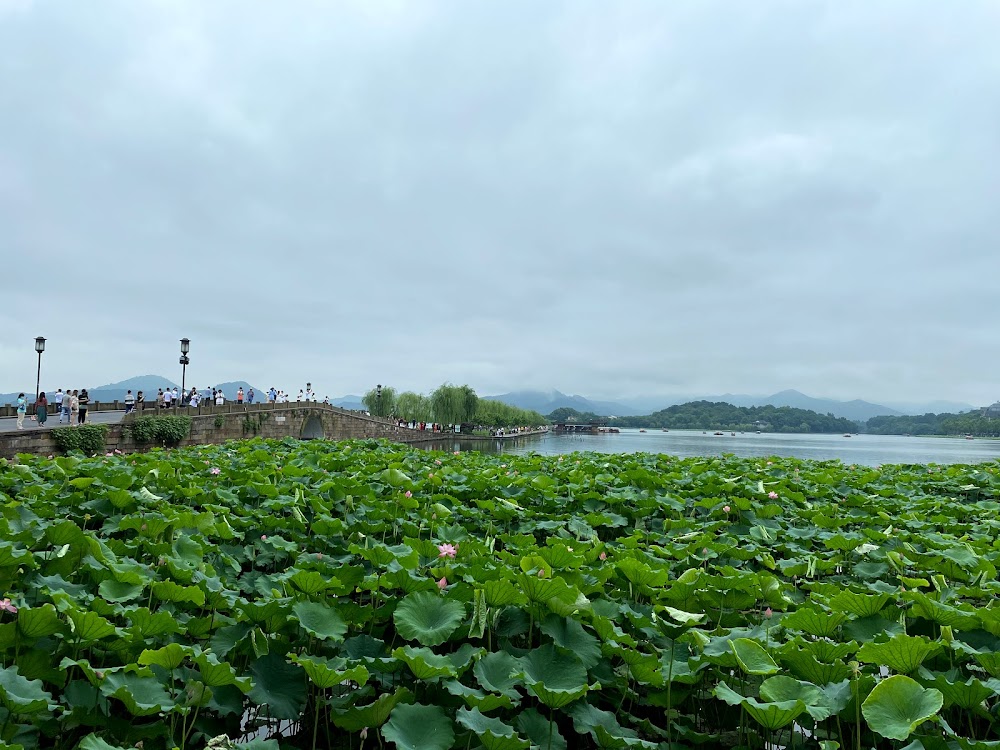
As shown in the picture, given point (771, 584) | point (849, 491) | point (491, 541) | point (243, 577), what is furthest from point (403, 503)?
point (849, 491)

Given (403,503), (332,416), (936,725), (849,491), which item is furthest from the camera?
(332,416)

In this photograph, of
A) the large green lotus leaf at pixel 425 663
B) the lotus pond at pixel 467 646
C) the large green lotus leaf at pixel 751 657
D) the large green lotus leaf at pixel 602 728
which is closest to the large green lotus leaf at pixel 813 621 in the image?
the lotus pond at pixel 467 646

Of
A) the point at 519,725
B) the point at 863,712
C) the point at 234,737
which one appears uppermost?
the point at 863,712

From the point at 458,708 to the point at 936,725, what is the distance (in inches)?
57.1

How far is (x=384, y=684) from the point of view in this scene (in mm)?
1969

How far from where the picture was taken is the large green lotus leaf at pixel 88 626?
1819mm

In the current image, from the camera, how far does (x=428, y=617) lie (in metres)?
2.10

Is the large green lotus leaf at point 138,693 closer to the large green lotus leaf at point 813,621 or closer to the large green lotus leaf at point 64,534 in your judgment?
the large green lotus leaf at point 64,534

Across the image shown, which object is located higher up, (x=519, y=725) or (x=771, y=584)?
(x=771, y=584)

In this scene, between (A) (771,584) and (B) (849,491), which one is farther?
(B) (849,491)

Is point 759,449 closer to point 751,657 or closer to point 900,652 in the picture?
point 900,652

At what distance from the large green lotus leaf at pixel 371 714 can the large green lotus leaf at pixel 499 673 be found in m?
0.24

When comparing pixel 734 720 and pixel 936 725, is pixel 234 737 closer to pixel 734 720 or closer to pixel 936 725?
pixel 734 720

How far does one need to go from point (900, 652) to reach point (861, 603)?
493mm
